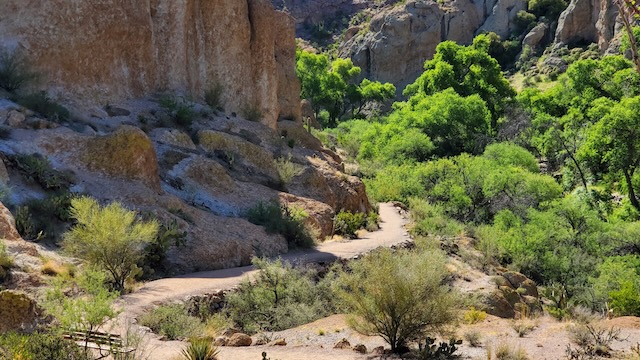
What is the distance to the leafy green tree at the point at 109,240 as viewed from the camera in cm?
1209

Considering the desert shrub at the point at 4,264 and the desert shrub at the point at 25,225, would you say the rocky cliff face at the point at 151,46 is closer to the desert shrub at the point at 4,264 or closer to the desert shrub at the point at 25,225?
the desert shrub at the point at 25,225

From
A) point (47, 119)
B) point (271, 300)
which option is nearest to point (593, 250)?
point (271, 300)

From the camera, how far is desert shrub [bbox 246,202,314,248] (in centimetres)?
1895

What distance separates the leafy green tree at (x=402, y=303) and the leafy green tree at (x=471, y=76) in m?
41.4

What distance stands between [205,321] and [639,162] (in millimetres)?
23319

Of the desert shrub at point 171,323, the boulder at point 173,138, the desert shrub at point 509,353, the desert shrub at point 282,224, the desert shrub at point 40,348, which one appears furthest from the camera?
the boulder at point 173,138

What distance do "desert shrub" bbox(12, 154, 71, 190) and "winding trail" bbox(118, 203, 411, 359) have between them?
→ 383cm

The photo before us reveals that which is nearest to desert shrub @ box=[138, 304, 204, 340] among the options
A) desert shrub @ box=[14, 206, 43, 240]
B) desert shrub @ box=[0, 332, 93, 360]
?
desert shrub @ box=[0, 332, 93, 360]

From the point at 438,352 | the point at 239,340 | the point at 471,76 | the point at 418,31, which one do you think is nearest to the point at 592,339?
the point at 438,352

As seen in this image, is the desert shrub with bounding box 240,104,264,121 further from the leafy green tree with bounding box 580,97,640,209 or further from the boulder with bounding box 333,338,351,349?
the boulder with bounding box 333,338,351,349

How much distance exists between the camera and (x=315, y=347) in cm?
929

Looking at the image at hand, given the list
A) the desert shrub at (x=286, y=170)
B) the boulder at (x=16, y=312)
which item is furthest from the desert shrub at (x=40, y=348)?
the desert shrub at (x=286, y=170)

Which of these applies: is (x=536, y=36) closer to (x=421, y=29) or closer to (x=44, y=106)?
(x=421, y=29)

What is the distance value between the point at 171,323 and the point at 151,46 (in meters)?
15.8
